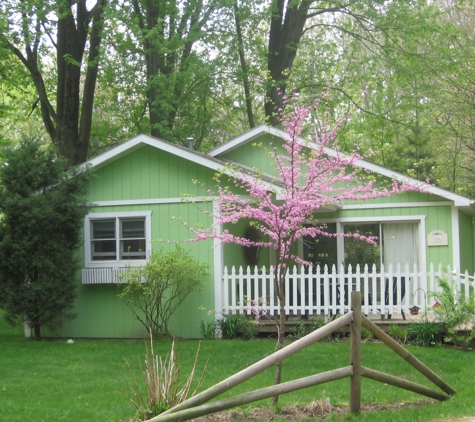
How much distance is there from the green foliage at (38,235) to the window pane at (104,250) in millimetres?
699

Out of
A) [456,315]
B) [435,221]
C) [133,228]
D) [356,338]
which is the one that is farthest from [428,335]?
[133,228]

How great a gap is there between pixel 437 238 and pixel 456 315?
9.88 feet

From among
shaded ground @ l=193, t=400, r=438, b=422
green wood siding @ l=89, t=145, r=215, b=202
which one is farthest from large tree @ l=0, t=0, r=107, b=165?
shaded ground @ l=193, t=400, r=438, b=422

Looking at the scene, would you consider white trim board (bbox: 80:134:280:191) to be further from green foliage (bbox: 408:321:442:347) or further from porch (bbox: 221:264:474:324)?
green foliage (bbox: 408:321:442:347)

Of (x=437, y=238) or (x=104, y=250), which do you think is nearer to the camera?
(x=437, y=238)

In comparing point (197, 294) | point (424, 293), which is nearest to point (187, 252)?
point (197, 294)

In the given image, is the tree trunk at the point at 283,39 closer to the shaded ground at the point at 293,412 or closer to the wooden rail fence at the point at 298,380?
the shaded ground at the point at 293,412

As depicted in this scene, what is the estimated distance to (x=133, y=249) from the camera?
15.1 metres

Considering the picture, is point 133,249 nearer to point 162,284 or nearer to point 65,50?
point 162,284

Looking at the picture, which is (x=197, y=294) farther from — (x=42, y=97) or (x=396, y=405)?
(x=42, y=97)

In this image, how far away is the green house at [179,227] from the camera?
576 inches

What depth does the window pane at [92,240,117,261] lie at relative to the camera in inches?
597

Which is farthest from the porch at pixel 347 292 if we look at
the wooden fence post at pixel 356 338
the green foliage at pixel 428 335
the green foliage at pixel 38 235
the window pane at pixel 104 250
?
the wooden fence post at pixel 356 338

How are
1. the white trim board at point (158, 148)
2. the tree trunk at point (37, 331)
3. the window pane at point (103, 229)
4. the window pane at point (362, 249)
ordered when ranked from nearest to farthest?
the white trim board at point (158, 148), the tree trunk at point (37, 331), the window pane at point (103, 229), the window pane at point (362, 249)
